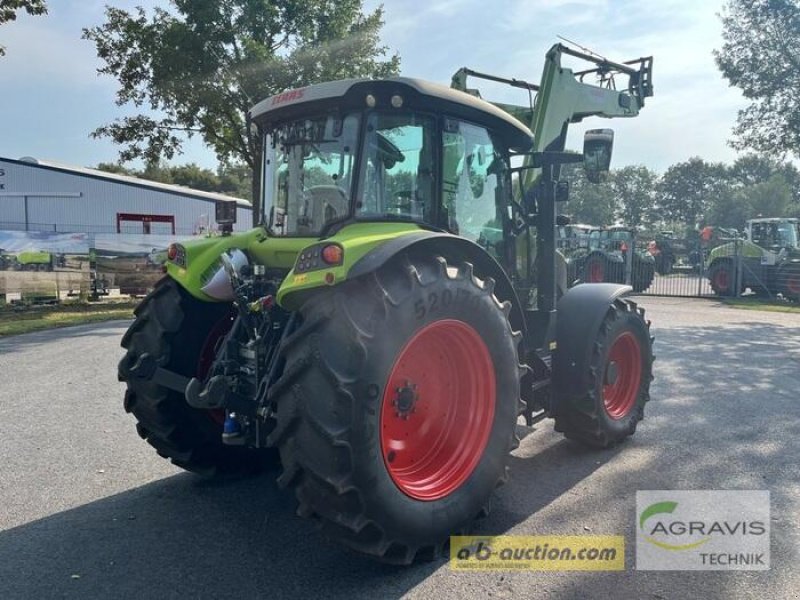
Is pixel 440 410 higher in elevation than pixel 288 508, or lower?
higher

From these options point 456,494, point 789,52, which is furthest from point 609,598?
point 789,52

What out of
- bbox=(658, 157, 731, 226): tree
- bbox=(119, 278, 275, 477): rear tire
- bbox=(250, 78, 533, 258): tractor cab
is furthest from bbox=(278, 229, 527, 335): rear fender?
bbox=(658, 157, 731, 226): tree

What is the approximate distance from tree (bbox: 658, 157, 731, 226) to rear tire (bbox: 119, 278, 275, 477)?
91.0m

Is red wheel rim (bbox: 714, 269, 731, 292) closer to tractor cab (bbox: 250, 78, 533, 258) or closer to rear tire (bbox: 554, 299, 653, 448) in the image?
rear tire (bbox: 554, 299, 653, 448)

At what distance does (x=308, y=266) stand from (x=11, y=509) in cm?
262

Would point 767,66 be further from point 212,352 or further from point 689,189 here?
point 689,189

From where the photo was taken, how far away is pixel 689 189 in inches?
3440

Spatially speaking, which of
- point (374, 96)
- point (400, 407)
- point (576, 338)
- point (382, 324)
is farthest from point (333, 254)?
point (576, 338)

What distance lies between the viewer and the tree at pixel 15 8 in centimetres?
1455

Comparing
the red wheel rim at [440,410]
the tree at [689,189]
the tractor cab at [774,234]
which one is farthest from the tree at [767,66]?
the tree at [689,189]

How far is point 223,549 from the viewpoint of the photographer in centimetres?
338

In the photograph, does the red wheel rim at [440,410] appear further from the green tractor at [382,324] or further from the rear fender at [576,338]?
the rear fender at [576,338]

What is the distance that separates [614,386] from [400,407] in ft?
9.02

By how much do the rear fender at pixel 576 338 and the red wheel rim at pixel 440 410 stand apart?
4.24ft
